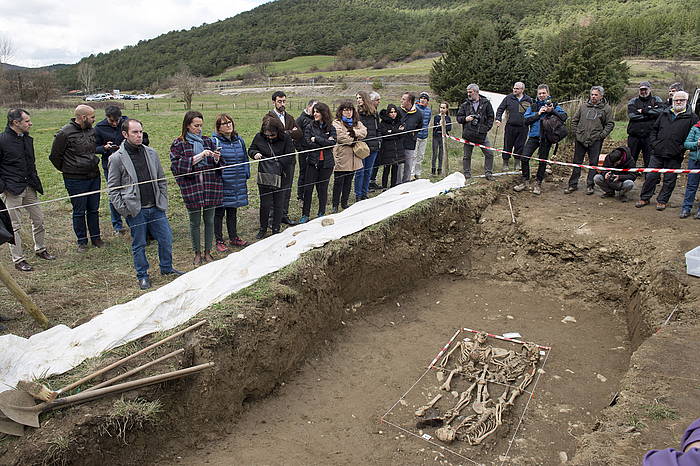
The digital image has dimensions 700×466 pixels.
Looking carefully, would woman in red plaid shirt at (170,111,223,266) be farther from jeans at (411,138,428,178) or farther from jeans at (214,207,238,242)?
jeans at (411,138,428,178)

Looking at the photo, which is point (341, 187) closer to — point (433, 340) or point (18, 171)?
point (433, 340)

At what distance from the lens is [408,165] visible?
32.6 ft

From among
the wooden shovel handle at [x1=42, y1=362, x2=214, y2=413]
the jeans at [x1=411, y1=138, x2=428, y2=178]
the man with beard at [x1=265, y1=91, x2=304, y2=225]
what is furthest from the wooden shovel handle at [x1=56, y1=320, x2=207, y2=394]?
the jeans at [x1=411, y1=138, x2=428, y2=178]

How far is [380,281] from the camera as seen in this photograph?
7.11 m

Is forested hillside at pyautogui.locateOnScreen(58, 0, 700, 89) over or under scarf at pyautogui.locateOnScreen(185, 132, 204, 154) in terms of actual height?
over

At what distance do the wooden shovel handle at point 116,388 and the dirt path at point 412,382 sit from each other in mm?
735

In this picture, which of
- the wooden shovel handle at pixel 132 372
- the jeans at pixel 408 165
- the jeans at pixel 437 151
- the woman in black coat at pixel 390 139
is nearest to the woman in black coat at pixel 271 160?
the woman in black coat at pixel 390 139

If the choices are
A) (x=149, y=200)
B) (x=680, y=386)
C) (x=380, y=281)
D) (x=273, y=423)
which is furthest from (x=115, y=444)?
(x=680, y=386)

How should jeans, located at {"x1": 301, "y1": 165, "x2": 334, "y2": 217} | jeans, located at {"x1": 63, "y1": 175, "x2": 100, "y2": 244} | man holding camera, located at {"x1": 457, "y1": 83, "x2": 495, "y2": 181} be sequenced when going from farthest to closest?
man holding camera, located at {"x1": 457, "y1": 83, "x2": 495, "y2": 181} → jeans, located at {"x1": 301, "y1": 165, "x2": 334, "y2": 217} → jeans, located at {"x1": 63, "y1": 175, "x2": 100, "y2": 244}

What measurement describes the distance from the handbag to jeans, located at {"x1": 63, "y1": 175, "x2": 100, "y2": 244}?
4.27 m

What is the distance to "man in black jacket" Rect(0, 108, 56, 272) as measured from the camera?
613cm

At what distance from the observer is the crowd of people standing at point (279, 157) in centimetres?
611

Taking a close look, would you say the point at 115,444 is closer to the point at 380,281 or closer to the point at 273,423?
the point at 273,423

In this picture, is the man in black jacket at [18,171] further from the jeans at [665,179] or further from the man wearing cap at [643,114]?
the man wearing cap at [643,114]
